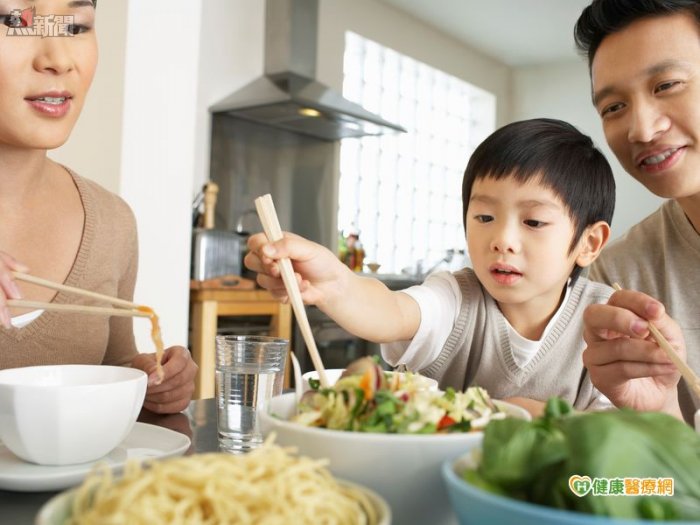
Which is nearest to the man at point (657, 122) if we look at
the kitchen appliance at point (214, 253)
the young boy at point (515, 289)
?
the young boy at point (515, 289)

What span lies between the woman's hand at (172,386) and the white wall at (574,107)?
7.08 m

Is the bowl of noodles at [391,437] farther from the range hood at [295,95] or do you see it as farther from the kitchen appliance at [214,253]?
the range hood at [295,95]

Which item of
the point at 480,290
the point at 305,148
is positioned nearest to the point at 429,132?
the point at 305,148

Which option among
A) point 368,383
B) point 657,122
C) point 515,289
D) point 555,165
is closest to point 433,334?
point 515,289

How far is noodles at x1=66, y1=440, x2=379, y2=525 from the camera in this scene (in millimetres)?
384

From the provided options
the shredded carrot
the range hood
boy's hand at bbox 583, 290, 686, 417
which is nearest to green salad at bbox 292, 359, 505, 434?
the shredded carrot

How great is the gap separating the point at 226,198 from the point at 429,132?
3318 millimetres

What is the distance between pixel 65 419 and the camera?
652 millimetres

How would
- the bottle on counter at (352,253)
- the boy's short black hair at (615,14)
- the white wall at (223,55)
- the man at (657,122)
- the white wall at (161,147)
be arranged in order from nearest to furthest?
the man at (657,122)
the boy's short black hair at (615,14)
the white wall at (161,147)
the white wall at (223,55)
the bottle on counter at (352,253)

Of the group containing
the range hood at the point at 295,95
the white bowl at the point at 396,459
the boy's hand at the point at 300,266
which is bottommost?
the white bowl at the point at 396,459

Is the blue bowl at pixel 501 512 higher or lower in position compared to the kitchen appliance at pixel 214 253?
lower

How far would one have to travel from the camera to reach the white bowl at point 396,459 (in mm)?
492

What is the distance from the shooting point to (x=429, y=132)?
737cm

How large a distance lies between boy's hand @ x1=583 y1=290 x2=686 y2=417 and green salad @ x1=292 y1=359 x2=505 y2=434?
41cm
